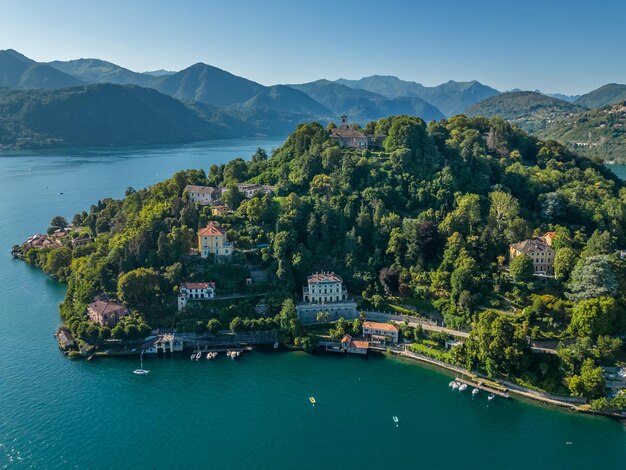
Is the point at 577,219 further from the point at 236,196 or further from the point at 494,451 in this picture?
the point at 236,196

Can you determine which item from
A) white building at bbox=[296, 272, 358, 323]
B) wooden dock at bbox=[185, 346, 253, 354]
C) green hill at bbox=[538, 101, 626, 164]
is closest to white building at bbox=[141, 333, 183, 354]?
wooden dock at bbox=[185, 346, 253, 354]

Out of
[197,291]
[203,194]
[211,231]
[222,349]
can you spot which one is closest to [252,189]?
[203,194]

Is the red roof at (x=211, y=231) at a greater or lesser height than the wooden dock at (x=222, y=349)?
greater

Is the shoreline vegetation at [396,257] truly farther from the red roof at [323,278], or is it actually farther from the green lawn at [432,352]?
the red roof at [323,278]

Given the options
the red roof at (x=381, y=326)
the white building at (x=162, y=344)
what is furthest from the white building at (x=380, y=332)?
the white building at (x=162, y=344)

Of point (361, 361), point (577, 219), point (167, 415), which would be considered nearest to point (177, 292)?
point (167, 415)

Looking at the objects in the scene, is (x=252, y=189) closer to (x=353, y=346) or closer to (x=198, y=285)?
(x=198, y=285)
